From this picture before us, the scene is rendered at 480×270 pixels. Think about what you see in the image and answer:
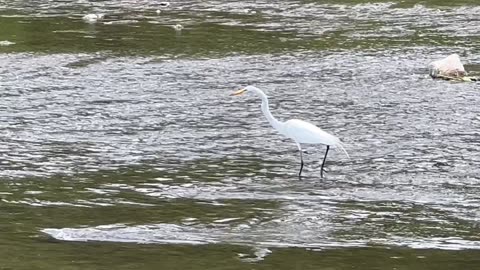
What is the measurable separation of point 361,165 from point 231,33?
44.6 feet

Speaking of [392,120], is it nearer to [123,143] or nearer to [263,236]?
[123,143]

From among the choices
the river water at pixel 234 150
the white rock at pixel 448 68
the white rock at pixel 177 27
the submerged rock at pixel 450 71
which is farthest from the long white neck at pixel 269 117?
the white rock at pixel 177 27

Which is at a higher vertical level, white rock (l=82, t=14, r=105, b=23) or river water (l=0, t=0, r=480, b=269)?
white rock (l=82, t=14, r=105, b=23)

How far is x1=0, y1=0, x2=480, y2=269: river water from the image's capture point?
958cm

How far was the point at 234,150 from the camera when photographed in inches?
550

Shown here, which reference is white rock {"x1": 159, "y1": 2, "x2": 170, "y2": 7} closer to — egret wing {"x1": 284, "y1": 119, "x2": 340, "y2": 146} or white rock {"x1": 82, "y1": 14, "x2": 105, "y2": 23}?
white rock {"x1": 82, "y1": 14, "x2": 105, "y2": 23}

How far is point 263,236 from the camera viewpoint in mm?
9922

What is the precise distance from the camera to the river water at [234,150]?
9578mm

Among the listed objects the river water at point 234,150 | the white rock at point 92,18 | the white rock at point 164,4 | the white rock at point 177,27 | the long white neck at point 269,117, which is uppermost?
the white rock at point 164,4

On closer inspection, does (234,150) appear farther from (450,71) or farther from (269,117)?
(450,71)

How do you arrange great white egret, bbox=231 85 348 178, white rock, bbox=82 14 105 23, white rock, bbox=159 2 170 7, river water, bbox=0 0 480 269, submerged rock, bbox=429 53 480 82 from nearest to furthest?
river water, bbox=0 0 480 269, great white egret, bbox=231 85 348 178, submerged rock, bbox=429 53 480 82, white rock, bbox=82 14 105 23, white rock, bbox=159 2 170 7

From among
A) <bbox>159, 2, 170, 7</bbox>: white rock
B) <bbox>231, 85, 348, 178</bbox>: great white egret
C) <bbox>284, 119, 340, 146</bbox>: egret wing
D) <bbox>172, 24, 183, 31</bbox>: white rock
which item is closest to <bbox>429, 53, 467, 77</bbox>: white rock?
<bbox>231, 85, 348, 178</bbox>: great white egret

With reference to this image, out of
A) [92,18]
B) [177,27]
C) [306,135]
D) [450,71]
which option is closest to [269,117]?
[306,135]

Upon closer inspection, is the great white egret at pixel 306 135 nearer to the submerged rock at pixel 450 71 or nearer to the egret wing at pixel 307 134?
the egret wing at pixel 307 134
